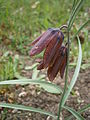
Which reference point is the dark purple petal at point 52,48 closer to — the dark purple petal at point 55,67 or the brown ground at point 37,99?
the dark purple petal at point 55,67

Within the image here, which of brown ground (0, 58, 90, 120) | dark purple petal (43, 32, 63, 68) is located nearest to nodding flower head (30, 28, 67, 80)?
dark purple petal (43, 32, 63, 68)

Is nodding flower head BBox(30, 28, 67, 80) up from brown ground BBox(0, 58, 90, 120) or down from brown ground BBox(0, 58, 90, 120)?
up

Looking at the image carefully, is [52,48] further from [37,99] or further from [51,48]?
[37,99]

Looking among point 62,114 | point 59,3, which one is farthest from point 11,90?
point 59,3

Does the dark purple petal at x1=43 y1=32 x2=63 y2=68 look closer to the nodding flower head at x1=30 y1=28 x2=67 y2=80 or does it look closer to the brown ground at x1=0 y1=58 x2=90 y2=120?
the nodding flower head at x1=30 y1=28 x2=67 y2=80

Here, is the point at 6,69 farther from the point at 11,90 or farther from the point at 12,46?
the point at 12,46

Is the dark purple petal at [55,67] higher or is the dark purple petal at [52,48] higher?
the dark purple petal at [52,48]

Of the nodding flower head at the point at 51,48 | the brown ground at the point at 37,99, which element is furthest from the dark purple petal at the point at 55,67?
the brown ground at the point at 37,99

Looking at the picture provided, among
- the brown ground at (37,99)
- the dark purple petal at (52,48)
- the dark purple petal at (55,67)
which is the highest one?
the dark purple petal at (52,48)
